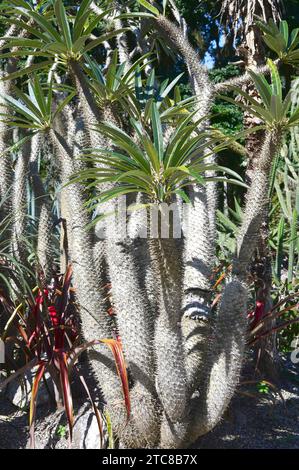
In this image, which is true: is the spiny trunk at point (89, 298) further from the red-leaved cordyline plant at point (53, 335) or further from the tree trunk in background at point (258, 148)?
the tree trunk in background at point (258, 148)

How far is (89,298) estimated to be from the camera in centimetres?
298

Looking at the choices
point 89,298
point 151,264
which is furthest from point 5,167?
point 151,264

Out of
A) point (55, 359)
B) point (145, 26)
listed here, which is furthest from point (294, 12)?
point (55, 359)

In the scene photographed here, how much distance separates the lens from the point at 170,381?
251 centimetres

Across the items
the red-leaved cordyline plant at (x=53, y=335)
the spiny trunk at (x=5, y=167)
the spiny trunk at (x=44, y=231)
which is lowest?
the red-leaved cordyline plant at (x=53, y=335)

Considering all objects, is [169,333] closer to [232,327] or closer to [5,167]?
[232,327]

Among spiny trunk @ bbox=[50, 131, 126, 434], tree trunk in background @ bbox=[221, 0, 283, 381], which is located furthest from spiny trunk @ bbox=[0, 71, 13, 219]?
tree trunk in background @ bbox=[221, 0, 283, 381]

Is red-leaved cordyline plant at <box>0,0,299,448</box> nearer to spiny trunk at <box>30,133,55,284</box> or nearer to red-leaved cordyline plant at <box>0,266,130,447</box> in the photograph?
red-leaved cordyline plant at <box>0,266,130,447</box>

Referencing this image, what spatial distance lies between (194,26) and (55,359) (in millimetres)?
11990

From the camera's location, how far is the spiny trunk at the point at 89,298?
2.80 m

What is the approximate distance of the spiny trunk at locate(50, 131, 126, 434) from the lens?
2805 mm

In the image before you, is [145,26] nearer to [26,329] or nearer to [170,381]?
[26,329]

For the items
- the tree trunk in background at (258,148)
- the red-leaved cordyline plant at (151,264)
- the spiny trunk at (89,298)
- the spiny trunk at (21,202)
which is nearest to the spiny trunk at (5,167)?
the spiny trunk at (21,202)

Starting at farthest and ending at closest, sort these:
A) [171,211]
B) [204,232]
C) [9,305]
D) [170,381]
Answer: [9,305]
[204,232]
[170,381]
[171,211]
